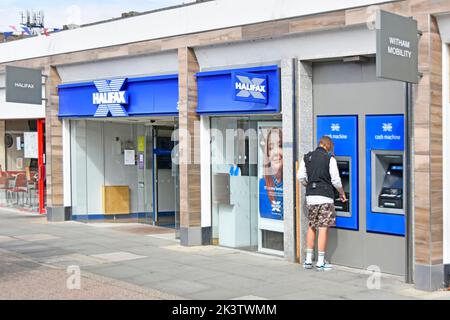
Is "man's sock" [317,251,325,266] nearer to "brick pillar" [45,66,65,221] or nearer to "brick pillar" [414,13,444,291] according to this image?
"brick pillar" [414,13,444,291]

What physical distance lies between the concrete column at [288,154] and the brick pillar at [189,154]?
2.11 metres

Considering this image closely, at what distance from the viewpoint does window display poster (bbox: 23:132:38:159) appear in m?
16.7

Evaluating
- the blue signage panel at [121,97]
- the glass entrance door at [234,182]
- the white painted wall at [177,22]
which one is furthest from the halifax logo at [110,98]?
the glass entrance door at [234,182]

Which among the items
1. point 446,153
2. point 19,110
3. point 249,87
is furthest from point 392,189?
point 19,110

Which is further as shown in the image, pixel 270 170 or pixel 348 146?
pixel 270 170

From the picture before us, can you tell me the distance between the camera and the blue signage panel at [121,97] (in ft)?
40.1

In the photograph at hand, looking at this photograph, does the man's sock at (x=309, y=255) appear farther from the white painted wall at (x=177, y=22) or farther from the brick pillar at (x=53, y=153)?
the brick pillar at (x=53, y=153)

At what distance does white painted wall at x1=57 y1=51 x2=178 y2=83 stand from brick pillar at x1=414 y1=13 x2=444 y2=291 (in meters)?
5.31

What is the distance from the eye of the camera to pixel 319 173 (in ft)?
29.9

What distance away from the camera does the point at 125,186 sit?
52.2 ft

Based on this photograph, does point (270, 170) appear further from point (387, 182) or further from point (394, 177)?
point (394, 177)

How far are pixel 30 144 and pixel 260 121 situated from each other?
8328 mm

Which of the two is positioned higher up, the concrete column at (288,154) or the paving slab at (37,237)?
the concrete column at (288,154)
